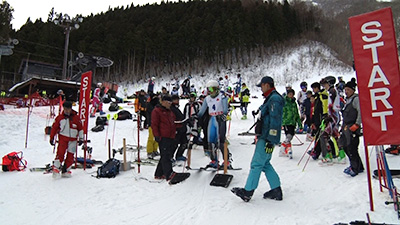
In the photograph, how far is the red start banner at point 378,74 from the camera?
12.2 feet

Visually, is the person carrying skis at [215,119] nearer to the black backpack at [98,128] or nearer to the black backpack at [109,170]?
the black backpack at [109,170]

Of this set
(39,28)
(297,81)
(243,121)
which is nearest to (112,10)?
(39,28)

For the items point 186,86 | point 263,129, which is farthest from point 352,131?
point 186,86

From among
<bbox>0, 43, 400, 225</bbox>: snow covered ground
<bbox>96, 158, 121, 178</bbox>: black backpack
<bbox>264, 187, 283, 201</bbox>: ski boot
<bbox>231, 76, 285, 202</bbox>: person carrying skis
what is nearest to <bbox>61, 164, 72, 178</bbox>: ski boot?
<bbox>0, 43, 400, 225</bbox>: snow covered ground

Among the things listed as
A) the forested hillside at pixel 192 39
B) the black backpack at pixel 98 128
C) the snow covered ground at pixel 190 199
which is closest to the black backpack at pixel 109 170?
the snow covered ground at pixel 190 199

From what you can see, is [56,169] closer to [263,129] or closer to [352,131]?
[263,129]

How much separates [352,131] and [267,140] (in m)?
1.95

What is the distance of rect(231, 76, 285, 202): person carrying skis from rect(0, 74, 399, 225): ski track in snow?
20 centimetres

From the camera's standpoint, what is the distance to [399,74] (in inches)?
144

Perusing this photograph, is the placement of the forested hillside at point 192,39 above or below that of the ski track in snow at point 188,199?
above

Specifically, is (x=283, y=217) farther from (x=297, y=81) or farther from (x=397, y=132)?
(x=297, y=81)

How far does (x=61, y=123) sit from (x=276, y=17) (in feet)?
160

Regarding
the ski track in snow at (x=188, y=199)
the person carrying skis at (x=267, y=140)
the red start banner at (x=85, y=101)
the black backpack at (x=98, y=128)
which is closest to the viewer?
the ski track in snow at (x=188, y=199)

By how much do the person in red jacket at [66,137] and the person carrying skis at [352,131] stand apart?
5.89 metres
